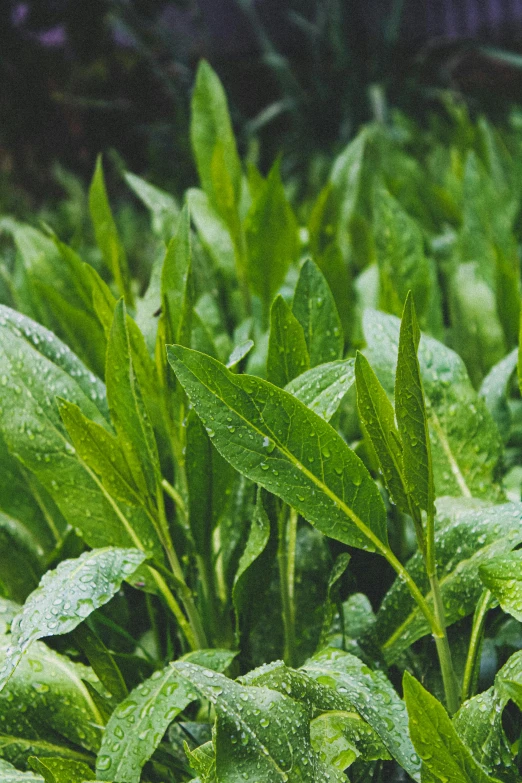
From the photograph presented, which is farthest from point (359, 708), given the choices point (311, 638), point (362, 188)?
point (362, 188)

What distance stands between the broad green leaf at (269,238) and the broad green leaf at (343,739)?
78cm

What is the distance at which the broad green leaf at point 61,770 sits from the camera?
0.72 metres

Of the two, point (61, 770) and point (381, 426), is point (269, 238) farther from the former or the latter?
point (61, 770)

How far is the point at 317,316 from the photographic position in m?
1.01

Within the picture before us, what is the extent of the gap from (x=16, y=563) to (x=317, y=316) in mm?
524

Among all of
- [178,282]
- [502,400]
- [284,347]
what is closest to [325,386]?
[284,347]

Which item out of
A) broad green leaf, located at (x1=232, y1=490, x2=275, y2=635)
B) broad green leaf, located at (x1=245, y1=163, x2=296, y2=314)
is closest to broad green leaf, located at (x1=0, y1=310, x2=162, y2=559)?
broad green leaf, located at (x1=232, y1=490, x2=275, y2=635)

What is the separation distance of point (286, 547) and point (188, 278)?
0.37m

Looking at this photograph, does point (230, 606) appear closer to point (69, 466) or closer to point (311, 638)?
point (311, 638)

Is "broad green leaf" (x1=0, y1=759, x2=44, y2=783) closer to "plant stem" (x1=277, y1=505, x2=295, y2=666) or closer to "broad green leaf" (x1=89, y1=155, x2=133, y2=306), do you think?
"plant stem" (x1=277, y1=505, x2=295, y2=666)

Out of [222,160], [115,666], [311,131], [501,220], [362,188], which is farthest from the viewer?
[311,131]

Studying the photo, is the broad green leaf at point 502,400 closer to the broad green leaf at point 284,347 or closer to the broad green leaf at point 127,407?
the broad green leaf at point 284,347

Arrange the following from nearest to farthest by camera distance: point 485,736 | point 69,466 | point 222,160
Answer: point 485,736
point 69,466
point 222,160

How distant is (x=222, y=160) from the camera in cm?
144
